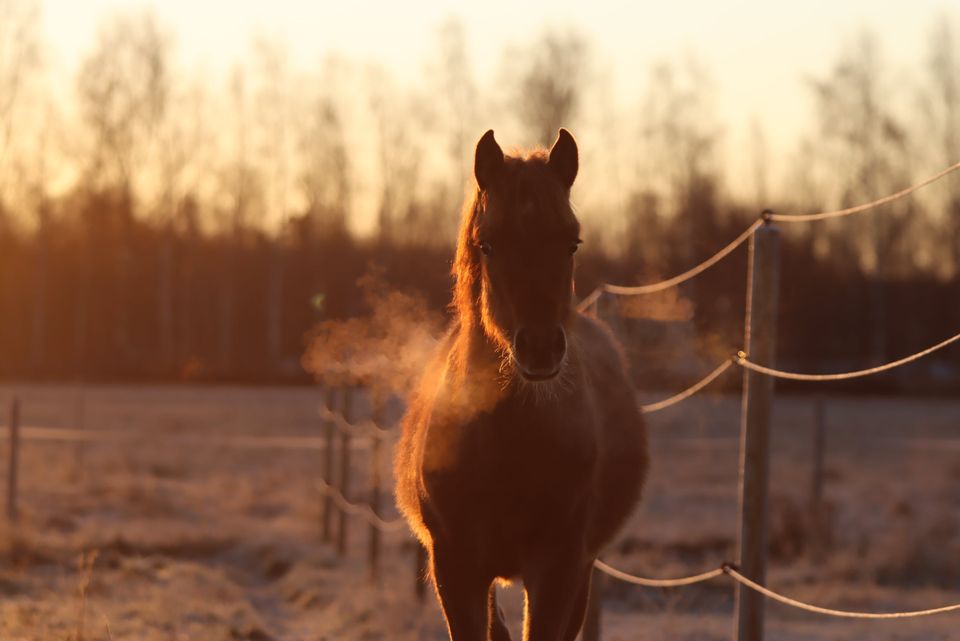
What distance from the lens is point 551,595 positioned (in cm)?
418

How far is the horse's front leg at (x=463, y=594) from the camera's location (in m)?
4.26

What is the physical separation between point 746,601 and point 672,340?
1734 centimetres

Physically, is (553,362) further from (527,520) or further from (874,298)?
(874,298)

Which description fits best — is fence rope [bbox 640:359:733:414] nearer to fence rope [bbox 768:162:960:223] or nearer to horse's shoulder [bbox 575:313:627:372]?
horse's shoulder [bbox 575:313:627:372]

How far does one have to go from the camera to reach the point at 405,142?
3956 cm

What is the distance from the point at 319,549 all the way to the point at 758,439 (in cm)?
720

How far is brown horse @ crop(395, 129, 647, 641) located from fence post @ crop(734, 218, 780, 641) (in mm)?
976

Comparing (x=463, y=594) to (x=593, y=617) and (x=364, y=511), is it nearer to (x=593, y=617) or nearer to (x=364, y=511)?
(x=593, y=617)

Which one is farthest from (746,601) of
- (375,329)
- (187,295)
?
(187,295)

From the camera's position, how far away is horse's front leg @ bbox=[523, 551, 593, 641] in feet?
13.6

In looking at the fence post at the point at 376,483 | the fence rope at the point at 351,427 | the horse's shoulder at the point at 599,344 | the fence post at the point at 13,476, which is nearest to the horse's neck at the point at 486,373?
the horse's shoulder at the point at 599,344

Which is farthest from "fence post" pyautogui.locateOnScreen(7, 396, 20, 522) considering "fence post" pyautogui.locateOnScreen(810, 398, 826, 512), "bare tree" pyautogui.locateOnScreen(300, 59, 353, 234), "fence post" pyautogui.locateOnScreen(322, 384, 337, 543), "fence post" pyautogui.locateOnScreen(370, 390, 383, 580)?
"bare tree" pyautogui.locateOnScreen(300, 59, 353, 234)

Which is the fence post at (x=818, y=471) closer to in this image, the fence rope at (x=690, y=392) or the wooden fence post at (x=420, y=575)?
the wooden fence post at (x=420, y=575)

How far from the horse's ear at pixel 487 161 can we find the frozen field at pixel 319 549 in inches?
116
